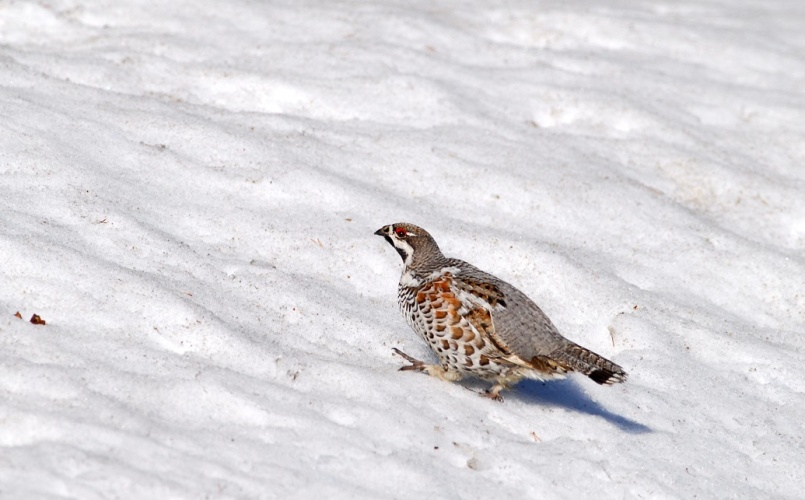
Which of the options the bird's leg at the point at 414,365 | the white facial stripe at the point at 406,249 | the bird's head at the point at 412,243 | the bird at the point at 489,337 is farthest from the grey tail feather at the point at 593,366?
the white facial stripe at the point at 406,249

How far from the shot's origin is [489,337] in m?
5.68

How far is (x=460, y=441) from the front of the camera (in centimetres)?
520

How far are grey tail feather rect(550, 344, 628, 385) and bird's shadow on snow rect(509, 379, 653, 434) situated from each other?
1.45 ft

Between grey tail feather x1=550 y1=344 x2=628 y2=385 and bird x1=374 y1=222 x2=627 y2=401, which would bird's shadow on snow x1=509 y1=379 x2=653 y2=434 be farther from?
grey tail feather x1=550 y1=344 x2=628 y2=385

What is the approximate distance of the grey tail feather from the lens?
5.54 metres

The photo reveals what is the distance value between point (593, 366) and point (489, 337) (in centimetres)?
64

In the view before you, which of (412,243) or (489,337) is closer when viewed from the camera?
(489,337)

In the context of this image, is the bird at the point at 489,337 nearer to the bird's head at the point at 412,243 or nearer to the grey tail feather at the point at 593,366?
the grey tail feather at the point at 593,366

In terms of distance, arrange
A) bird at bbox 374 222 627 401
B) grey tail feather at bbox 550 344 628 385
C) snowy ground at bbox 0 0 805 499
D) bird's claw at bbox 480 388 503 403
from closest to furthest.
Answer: snowy ground at bbox 0 0 805 499, grey tail feather at bbox 550 344 628 385, bird at bbox 374 222 627 401, bird's claw at bbox 480 388 503 403

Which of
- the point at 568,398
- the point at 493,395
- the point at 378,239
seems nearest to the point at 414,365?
the point at 493,395

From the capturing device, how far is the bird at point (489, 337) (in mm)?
5668

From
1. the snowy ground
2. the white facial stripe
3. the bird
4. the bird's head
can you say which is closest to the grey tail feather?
the bird

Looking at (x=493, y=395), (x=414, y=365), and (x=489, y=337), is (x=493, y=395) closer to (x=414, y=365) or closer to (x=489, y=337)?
(x=489, y=337)

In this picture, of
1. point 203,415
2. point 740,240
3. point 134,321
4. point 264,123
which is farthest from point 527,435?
point 264,123
